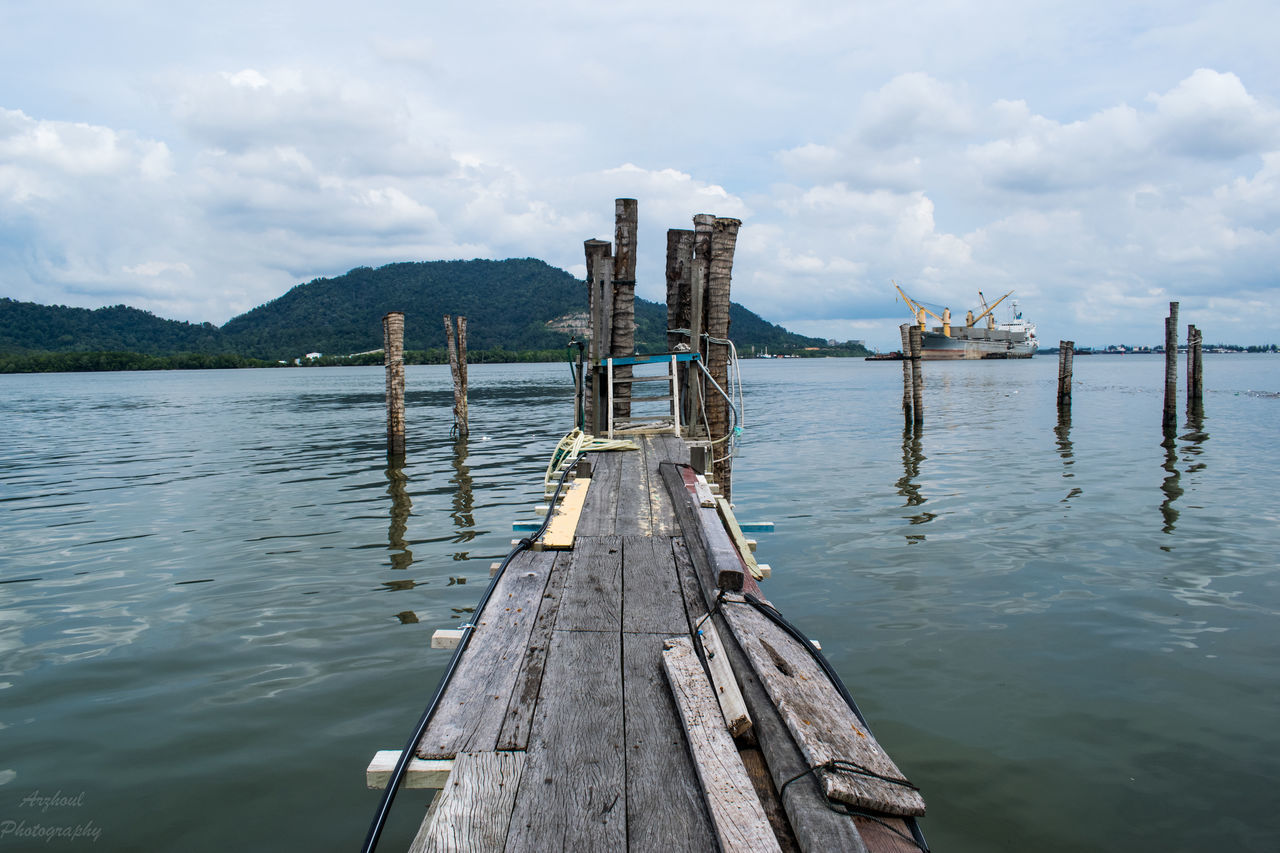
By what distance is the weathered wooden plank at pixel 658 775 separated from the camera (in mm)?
2359

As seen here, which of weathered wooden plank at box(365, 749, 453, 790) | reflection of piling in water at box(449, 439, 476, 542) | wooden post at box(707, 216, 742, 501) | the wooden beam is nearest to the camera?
weathered wooden plank at box(365, 749, 453, 790)

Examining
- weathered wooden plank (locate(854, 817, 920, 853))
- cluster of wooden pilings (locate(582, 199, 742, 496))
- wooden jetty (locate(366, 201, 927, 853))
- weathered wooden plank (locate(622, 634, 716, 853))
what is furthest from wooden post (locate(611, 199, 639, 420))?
weathered wooden plank (locate(854, 817, 920, 853))

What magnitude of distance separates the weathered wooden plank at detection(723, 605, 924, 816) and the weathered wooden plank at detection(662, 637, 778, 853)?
249 millimetres

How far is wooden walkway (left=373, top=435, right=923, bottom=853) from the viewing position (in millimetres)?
2369

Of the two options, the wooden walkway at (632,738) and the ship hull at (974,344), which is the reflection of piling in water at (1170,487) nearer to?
the wooden walkway at (632,738)

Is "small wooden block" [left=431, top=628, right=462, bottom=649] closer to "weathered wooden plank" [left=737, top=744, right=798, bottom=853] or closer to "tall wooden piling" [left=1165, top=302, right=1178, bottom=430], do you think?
"weathered wooden plank" [left=737, top=744, right=798, bottom=853]

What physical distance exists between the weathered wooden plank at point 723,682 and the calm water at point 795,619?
1.86 meters

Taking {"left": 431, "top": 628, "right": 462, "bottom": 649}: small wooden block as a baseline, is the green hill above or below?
above

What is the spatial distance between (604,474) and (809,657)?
4552 millimetres

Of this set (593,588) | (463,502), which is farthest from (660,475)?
(463,502)

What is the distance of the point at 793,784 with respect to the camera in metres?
2.53

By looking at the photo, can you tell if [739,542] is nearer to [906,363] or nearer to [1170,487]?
[1170,487]

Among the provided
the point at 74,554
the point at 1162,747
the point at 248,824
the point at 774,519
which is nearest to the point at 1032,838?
the point at 1162,747

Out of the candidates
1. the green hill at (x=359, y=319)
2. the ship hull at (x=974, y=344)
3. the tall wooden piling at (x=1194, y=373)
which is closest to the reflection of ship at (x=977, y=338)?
the ship hull at (x=974, y=344)
